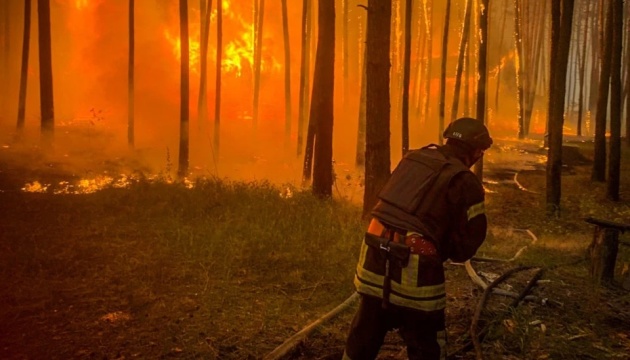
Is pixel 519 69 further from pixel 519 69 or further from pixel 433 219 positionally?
pixel 433 219

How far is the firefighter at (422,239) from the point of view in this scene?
2.68 meters

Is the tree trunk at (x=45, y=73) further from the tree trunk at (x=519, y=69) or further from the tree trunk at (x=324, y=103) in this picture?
the tree trunk at (x=519, y=69)

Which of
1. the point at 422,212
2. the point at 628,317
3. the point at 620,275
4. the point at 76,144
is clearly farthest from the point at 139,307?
the point at 76,144

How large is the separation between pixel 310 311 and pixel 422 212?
9.76ft

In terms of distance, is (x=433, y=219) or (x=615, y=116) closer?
(x=433, y=219)

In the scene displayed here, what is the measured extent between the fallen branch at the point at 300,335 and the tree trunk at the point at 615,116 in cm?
1070

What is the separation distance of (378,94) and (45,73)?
41.1 feet

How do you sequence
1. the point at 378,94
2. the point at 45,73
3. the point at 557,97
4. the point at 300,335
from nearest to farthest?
the point at 300,335
the point at 378,94
the point at 557,97
the point at 45,73

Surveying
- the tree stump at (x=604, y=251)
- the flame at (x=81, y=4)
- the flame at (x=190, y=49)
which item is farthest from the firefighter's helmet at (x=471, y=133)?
the flame at (x=81, y=4)

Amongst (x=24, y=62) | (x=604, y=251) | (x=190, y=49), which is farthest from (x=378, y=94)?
(x=190, y=49)

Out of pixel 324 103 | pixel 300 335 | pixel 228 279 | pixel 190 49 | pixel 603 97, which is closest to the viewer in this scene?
pixel 300 335

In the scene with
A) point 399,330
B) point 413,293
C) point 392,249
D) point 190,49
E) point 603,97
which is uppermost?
point 190,49

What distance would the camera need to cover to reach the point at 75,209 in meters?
9.07

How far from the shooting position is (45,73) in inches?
612
